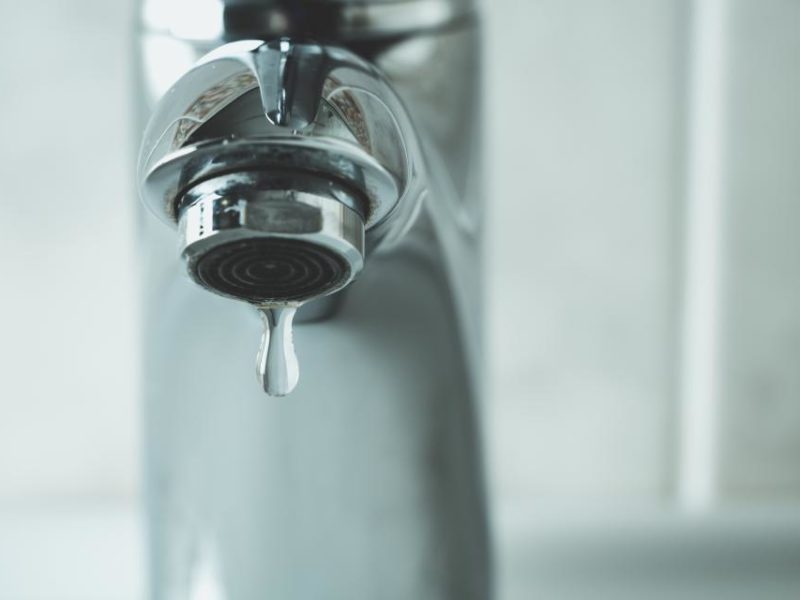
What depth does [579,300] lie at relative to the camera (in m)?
0.43

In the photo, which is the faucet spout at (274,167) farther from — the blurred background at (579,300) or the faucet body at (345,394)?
the blurred background at (579,300)

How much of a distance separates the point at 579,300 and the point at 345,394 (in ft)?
0.63

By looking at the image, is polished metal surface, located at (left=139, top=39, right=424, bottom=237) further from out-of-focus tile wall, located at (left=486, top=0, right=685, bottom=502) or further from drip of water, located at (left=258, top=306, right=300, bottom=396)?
out-of-focus tile wall, located at (left=486, top=0, right=685, bottom=502)

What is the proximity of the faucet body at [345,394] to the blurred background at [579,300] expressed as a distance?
0.12 metres

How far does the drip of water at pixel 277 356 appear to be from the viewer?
0.21 m

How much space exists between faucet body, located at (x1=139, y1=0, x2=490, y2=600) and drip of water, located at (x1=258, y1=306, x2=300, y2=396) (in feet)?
0.10

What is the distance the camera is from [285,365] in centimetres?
21

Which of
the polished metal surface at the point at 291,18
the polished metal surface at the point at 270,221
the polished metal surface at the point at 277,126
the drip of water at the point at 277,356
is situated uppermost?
the polished metal surface at the point at 291,18

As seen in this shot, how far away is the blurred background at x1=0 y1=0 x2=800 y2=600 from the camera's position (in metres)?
0.40

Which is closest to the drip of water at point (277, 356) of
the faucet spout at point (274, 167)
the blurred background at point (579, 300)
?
the faucet spout at point (274, 167)

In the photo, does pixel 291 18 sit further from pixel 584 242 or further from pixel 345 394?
pixel 584 242

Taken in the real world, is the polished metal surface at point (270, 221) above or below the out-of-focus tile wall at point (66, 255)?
below

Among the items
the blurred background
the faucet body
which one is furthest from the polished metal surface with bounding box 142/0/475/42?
the blurred background

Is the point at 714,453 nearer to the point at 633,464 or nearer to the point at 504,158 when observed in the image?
the point at 633,464
